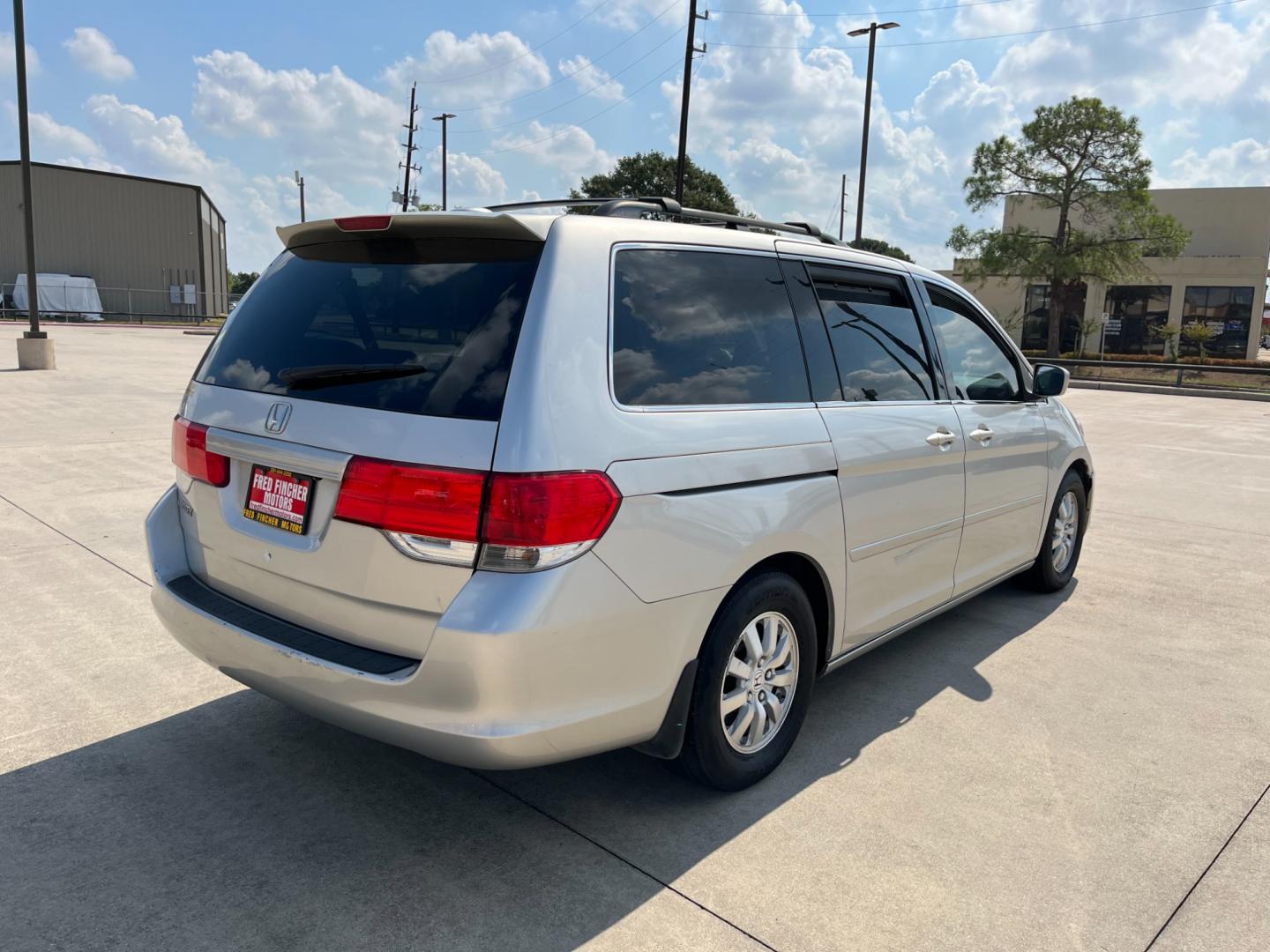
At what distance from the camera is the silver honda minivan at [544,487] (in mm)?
2420

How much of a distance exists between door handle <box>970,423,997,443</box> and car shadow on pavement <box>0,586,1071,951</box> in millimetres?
1320

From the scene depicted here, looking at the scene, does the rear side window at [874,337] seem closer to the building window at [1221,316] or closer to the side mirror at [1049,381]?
the side mirror at [1049,381]

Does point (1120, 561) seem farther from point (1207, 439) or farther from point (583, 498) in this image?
point (1207, 439)

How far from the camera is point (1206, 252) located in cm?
4528

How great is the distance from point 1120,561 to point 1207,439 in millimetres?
9534

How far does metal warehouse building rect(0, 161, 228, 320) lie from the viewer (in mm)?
55656

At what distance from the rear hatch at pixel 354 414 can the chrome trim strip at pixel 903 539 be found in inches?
65.1

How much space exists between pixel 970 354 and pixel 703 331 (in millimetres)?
2104

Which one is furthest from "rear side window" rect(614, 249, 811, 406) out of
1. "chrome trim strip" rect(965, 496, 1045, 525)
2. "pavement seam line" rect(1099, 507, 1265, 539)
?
"pavement seam line" rect(1099, 507, 1265, 539)

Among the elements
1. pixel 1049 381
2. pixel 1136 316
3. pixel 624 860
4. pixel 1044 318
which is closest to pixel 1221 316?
pixel 1136 316

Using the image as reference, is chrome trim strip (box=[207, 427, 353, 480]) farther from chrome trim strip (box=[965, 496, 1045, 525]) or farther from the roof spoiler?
chrome trim strip (box=[965, 496, 1045, 525])

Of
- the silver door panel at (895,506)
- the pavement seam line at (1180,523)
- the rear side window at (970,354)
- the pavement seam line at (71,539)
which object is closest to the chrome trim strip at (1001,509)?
the silver door panel at (895,506)

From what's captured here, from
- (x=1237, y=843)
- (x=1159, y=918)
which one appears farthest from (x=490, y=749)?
(x=1237, y=843)

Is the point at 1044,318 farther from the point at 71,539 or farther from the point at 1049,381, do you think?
the point at 71,539
